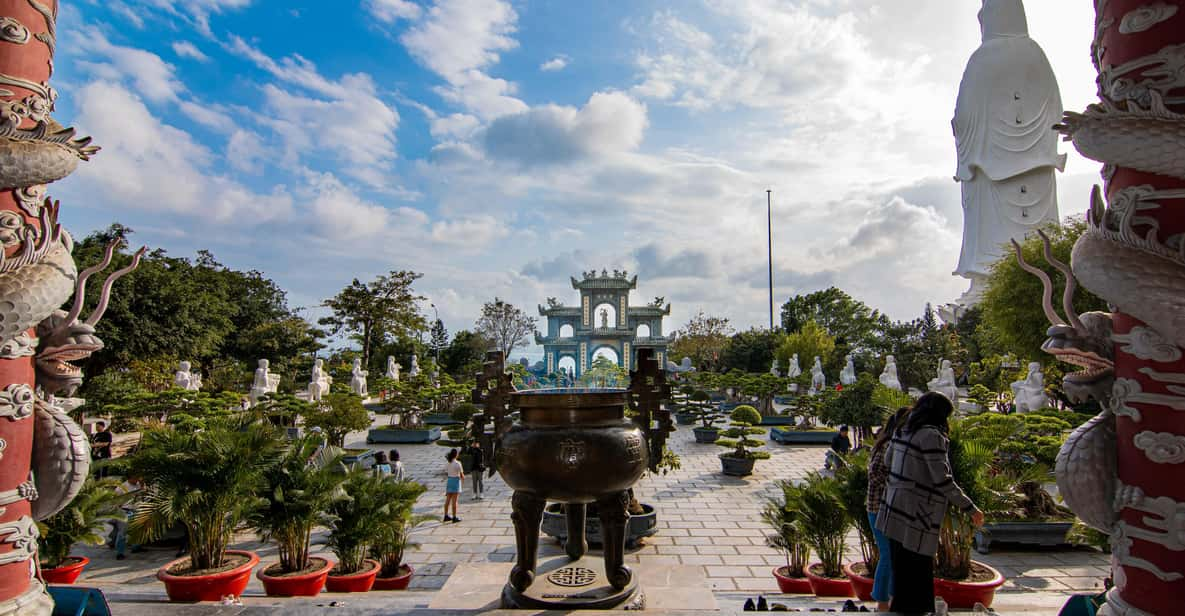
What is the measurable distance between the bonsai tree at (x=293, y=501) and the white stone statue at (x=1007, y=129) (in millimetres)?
29009

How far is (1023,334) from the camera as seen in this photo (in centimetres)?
1323

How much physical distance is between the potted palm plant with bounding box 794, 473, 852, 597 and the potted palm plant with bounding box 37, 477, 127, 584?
5.75m

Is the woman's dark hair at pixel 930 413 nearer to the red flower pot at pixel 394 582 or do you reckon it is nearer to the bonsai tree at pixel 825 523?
the bonsai tree at pixel 825 523

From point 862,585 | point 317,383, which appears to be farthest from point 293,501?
point 317,383

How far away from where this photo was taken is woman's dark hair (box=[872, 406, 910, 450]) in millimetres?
3700

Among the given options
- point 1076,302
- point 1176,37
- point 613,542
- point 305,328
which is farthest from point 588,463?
point 305,328

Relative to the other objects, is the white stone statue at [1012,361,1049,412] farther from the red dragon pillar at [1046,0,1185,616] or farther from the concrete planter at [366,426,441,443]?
the concrete planter at [366,426,441,443]

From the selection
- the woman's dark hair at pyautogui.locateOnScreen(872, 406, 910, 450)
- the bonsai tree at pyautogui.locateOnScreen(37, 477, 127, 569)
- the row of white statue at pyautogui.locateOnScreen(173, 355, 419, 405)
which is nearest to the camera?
the woman's dark hair at pyautogui.locateOnScreen(872, 406, 910, 450)

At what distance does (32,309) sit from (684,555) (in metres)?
6.19

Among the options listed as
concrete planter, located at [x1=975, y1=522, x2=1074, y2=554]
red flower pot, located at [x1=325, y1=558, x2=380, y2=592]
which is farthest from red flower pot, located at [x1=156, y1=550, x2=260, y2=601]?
concrete planter, located at [x1=975, y1=522, x2=1074, y2=554]

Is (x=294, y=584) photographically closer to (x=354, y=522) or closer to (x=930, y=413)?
(x=354, y=522)

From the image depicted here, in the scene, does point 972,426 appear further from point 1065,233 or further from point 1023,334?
point 1065,233

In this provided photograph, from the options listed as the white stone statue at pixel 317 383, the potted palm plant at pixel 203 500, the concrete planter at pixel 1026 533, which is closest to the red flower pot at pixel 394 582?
the potted palm plant at pixel 203 500

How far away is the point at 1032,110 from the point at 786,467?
24.8m
